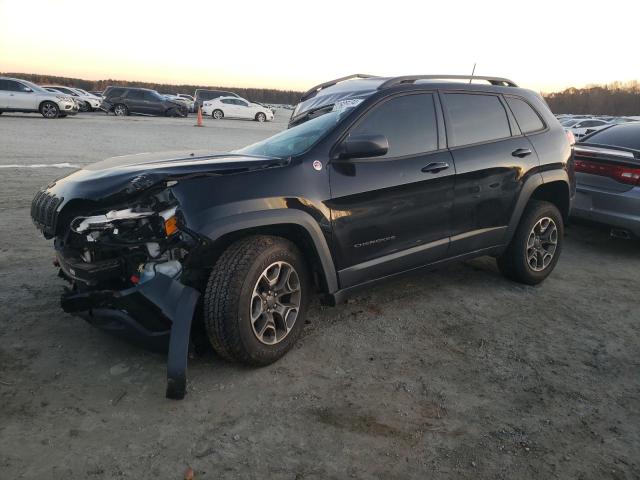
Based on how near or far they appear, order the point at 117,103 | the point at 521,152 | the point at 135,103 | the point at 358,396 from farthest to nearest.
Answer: the point at 135,103 < the point at 117,103 < the point at 521,152 < the point at 358,396

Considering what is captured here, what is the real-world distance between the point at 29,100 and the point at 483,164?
2243 centimetres

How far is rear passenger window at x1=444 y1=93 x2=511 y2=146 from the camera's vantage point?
4.08 meters

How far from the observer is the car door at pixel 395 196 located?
11.1 ft

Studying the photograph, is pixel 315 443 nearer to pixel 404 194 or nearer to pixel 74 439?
pixel 74 439

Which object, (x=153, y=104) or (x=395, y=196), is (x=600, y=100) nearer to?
(x=153, y=104)

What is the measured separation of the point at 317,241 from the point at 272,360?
0.80 metres

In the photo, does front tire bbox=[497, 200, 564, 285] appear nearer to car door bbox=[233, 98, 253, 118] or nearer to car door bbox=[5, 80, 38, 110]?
car door bbox=[5, 80, 38, 110]

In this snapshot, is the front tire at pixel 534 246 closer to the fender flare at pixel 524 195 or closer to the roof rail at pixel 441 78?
the fender flare at pixel 524 195

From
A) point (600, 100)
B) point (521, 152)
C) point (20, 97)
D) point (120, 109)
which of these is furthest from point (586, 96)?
point (521, 152)

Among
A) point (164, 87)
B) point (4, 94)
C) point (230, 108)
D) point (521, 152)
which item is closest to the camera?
point (521, 152)

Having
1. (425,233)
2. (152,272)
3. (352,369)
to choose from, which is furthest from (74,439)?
(425,233)

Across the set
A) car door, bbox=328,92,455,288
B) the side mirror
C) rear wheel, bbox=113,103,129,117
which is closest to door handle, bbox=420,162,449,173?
car door, bbox=328,92,455,288

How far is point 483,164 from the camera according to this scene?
13.6ft

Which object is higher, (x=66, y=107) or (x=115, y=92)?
(x=115, y=92)
